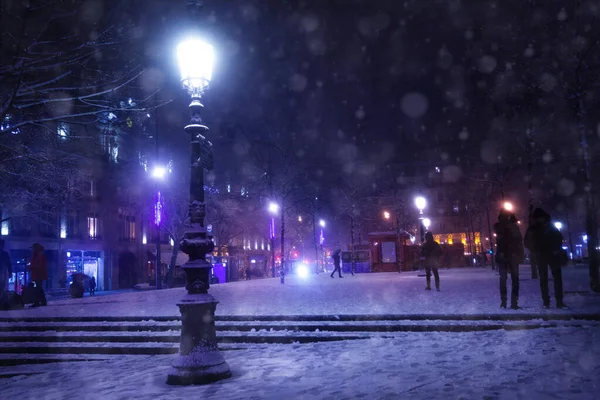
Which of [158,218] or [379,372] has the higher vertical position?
Result: [158,218]

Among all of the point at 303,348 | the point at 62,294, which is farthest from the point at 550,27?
the point at 62,294

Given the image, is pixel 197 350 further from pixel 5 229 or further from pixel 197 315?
pixel 5 229

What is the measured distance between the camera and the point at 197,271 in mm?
6594

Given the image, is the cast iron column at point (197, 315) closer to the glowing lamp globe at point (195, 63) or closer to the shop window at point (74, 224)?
the glowing lamp globe at point (195, 63)

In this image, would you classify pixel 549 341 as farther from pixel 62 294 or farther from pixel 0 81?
pixel 62 294

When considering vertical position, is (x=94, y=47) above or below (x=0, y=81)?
above

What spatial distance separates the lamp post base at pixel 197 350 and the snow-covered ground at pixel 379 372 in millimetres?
182

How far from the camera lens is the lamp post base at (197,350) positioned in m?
6.20

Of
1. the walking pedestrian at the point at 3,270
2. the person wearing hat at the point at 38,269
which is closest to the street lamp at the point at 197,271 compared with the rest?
the walking pedestrian at the point at 3,270

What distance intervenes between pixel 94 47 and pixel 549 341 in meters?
9.89

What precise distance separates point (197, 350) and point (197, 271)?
1.11 metres

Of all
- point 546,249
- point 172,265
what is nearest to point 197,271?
point 546,249

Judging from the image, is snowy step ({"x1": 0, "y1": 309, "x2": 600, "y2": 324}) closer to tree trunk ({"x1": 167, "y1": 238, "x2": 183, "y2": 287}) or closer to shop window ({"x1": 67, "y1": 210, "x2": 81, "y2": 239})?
tree trunk ({"x1": 167, "y1": 238, "x2": 183, "y2": 287})

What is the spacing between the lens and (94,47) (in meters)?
8.87
